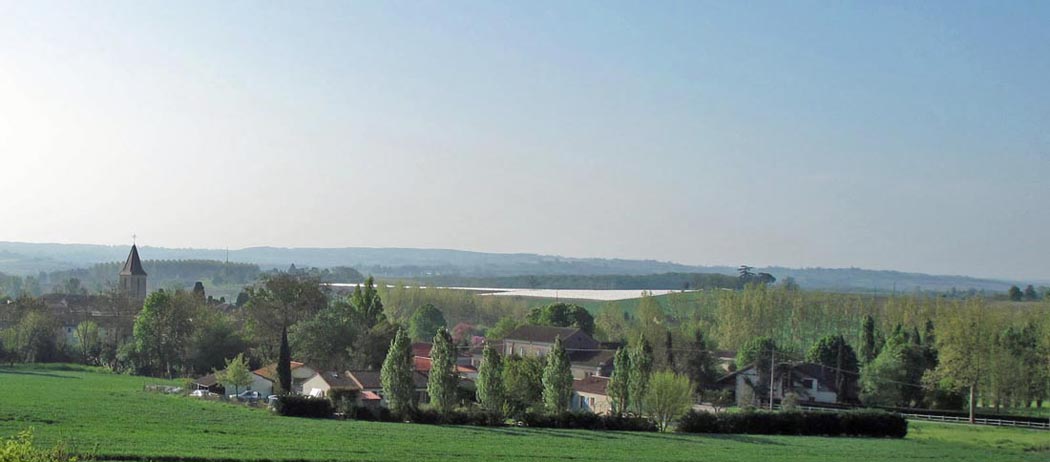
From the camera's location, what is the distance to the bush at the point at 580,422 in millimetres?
46062

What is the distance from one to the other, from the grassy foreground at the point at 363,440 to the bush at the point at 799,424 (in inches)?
61.2

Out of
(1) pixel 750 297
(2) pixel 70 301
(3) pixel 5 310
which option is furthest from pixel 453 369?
(2) pixel 70 301

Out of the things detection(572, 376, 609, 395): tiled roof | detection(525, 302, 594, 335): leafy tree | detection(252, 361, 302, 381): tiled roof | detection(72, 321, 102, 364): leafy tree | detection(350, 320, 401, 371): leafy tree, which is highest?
detection(525, 302, 594, 335): leafy tree

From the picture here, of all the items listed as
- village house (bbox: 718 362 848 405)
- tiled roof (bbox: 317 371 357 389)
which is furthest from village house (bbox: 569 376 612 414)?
tiled roof (bbox: 317 371 357 389)

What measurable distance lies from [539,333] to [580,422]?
3968 cm

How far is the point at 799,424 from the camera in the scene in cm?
4719

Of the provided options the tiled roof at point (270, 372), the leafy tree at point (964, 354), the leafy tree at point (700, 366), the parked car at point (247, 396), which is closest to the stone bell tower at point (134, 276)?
the tiled roof at point (270, 372)

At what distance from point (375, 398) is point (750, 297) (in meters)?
49.4

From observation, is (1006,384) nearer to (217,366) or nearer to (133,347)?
(217,366)

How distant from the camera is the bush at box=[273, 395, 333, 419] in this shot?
147ft

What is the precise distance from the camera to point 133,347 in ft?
248

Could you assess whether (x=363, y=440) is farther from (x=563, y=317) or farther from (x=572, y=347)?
(x=563, y=317)

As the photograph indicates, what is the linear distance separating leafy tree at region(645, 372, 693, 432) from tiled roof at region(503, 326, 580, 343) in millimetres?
34731

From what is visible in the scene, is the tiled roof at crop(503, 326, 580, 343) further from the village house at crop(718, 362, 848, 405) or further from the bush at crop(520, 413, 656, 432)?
the bush at crop(520, 413, 656, 432)
